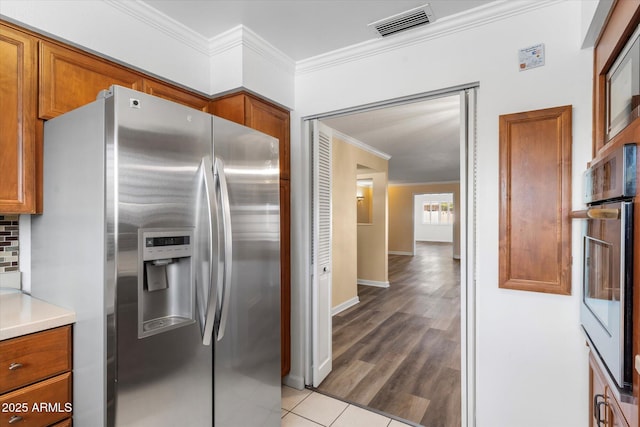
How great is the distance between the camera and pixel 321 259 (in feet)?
9.33

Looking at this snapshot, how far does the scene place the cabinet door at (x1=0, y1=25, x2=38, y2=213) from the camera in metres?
1.47

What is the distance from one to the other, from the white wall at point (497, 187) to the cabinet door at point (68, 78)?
1.77m

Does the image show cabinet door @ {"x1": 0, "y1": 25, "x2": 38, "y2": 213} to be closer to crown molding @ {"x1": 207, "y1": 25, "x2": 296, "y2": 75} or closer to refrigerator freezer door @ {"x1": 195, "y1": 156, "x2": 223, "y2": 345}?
refrigerator freezer door @ {"x1": 195, "y1": 156, "x2": 223, "y2": 345}

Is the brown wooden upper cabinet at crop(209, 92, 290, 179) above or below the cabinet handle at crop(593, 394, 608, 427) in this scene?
above

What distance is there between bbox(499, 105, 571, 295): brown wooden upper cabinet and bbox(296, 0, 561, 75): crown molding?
59 centimetres

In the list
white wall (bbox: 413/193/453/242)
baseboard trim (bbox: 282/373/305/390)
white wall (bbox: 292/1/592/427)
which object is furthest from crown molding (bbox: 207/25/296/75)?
white wall (bbox: 413/193/453/242)

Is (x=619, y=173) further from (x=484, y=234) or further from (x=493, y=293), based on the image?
(x=493, y=293)

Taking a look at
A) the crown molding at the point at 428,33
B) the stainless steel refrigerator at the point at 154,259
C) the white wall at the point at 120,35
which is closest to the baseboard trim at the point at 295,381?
the stainless steel refrigerator at the point at 154,259

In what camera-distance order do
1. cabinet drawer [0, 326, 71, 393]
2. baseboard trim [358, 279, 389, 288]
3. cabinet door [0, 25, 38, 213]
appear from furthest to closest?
baseboard trim [358, 279, 389, 288] → cabinet door [0, 25, 38, 213] → cabinet drawer [0, 326, 71, 393]

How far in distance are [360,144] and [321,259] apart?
2.97m

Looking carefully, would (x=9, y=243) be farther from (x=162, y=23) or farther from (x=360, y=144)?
(x=360, y=144)

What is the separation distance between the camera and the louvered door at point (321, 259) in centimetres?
269

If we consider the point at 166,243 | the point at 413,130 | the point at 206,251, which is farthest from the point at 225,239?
the point at 413,130

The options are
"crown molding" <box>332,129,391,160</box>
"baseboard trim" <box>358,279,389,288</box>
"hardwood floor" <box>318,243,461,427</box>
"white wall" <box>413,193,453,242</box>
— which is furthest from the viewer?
"white wall" <box>413,193,453,242</box>
